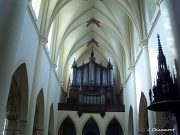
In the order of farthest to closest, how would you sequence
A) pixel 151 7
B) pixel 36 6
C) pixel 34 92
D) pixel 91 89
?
pixel 91 89 < pixel 36 6 < pixel 151 7 < pixel 34 92

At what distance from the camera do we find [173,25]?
8070 mm

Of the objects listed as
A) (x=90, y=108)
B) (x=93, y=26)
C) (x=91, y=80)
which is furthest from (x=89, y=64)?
(x=90, y=108)

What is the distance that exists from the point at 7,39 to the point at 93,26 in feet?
56.7

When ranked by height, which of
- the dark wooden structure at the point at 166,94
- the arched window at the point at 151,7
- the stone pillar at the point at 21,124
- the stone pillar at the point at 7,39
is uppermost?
the arched window at the point at 151,7

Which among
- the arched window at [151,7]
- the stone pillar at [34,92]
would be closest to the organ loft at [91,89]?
the stone pillar at [34,92]

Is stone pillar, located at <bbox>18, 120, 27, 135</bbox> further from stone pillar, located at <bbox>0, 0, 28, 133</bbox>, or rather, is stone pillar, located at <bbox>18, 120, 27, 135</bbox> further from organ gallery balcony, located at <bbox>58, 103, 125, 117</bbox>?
organ gallery balcony, located at <bbox>58, 103, 125, 117</bbox>

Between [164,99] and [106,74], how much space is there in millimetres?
18980

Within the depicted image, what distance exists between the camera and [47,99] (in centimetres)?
1697

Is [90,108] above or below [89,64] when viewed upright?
below

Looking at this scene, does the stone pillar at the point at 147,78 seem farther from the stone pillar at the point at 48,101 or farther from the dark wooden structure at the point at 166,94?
the stone pillar at the point at 48,101

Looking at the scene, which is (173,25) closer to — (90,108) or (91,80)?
(90,108)

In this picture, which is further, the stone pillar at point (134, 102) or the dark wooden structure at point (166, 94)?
the stone pillar at point (134, 102)

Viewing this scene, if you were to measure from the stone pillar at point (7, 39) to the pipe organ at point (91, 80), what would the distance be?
16580 mm

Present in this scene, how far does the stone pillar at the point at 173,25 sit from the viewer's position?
7.75 metres
